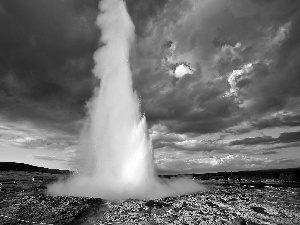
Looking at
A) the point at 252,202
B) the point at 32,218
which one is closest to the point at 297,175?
the point at 252,202

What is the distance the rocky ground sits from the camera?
17.1 m

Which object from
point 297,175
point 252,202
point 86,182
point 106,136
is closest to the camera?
point 252,202

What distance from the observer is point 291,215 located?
18.2 m

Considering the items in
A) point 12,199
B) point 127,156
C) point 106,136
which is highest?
point 106,136

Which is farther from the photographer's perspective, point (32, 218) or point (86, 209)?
point (86, 209)

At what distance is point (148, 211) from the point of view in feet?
62.2

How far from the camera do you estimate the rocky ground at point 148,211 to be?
1708 centimetres

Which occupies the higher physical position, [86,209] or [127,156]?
[127,156]

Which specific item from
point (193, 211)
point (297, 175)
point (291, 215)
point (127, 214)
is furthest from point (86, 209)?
point (297, 175)

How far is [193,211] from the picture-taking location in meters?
19.1

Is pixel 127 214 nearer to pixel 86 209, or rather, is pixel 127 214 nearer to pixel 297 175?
pixel 86 209

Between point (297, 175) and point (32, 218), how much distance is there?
51492mm

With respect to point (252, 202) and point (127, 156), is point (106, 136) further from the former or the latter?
point (252, 202)

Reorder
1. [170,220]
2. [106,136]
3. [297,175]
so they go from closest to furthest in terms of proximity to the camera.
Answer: [170,220] → [106,136] → [297,175]
